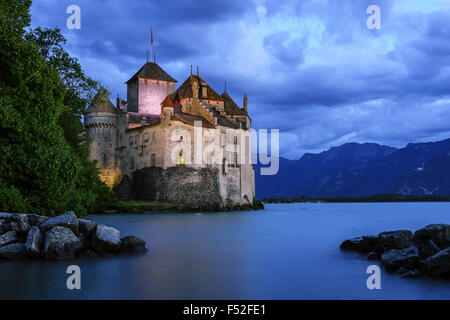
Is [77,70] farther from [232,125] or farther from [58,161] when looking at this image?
[232,125]

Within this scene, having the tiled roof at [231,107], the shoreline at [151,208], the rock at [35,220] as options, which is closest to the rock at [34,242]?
the rock at [35,220]

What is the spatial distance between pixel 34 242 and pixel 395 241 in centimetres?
1253

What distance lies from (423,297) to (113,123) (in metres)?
62.7

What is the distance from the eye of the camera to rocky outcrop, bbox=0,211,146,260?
43.4 ft

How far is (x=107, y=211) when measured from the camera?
51375 millimetres

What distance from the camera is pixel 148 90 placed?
71938 millimetres

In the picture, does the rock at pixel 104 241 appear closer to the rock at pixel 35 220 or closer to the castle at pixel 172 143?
the rock at pixel 35 220

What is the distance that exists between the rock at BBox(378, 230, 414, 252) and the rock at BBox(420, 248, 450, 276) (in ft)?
9.24

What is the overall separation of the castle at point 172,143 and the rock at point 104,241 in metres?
40.4

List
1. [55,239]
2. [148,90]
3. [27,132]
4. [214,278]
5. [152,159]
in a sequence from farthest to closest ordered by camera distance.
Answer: [148,90] < [152,159] < [27,132] < [55,239] < [214,278]

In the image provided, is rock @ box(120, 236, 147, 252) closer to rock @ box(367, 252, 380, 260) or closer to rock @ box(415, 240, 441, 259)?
rock @ box(367, 252, 380, 260)

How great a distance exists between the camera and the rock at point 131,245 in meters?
15.3

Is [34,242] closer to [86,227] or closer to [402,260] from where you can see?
[86,227]

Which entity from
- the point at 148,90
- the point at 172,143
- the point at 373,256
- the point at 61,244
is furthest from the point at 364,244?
the point at 148,90
